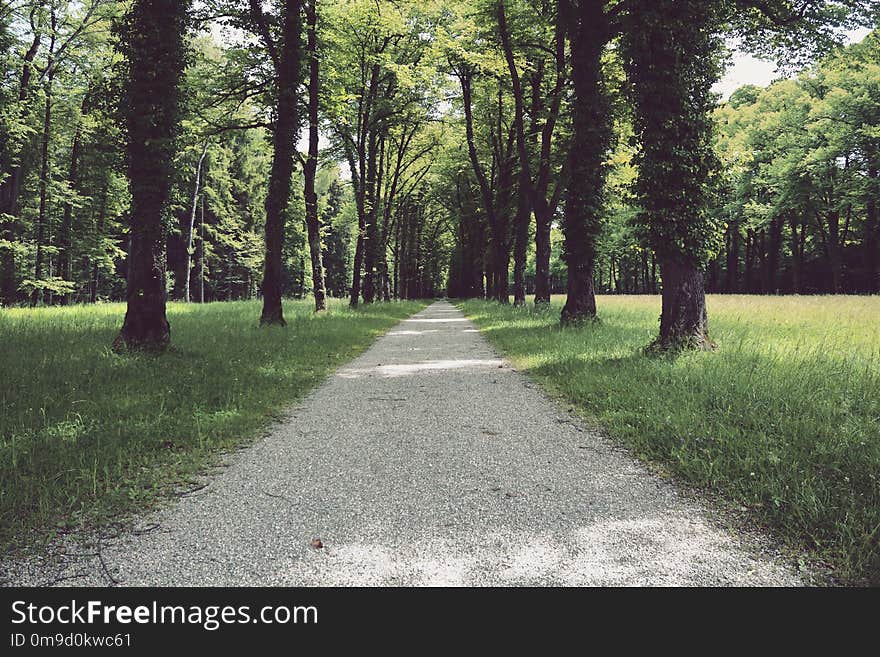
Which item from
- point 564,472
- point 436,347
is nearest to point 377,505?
point 564,472

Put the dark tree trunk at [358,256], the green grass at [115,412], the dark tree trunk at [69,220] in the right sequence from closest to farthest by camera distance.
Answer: the green grass at [115,412] → the dark tree trunk at [358,256] → the dark tree trunk at [69,220]

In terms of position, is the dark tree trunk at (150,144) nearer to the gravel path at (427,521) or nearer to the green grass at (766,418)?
the gravel path at (427,521)

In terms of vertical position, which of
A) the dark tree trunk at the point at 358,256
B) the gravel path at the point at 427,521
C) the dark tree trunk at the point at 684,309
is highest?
the dark tree trunk at the point at 358,256

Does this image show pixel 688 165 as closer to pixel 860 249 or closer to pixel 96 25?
pixel 96 25

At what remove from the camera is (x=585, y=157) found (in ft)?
44.6

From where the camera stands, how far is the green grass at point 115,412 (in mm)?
3320

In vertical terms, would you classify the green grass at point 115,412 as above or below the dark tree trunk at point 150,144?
below

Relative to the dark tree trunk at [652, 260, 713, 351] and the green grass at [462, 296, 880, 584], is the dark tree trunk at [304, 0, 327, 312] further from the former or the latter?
the dark tree trunk at [652, 260, 713, 351]

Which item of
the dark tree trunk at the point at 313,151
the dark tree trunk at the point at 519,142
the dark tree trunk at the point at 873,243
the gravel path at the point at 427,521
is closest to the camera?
the gravel path at the point at 427,521

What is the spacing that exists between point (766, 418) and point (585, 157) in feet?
35.0

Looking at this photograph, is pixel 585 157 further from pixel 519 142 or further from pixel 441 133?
pixel 441 133

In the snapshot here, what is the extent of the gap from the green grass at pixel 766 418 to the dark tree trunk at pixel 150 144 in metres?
7.00

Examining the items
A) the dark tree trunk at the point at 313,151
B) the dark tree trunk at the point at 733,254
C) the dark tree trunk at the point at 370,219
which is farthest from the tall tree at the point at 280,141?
the dark tree trunk at the point at 733,254

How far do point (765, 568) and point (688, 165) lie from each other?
751cm
